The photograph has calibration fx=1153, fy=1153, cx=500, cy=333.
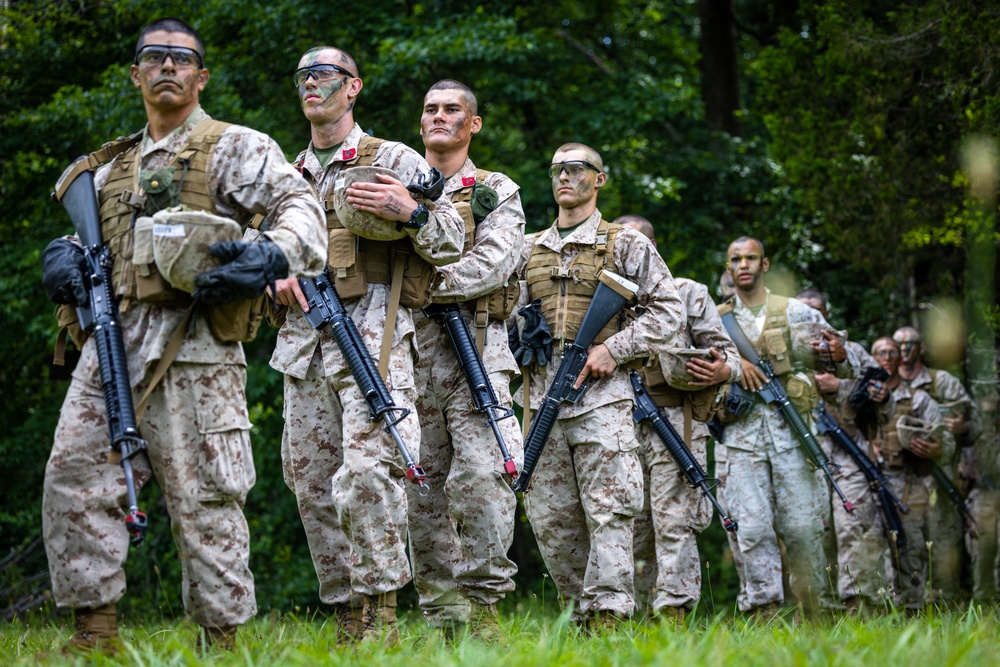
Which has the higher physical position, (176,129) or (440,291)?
(176,129)

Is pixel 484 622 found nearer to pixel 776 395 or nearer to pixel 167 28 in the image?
pixel 167 28

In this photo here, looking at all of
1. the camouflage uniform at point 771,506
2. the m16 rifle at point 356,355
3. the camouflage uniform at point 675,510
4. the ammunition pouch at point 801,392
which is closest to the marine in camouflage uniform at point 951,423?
the ammunition pouch at point 801,392

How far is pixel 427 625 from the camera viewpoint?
18.4ft

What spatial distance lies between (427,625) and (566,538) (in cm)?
114

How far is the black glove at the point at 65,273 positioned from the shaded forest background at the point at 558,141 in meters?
7.74

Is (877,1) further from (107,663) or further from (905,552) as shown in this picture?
(107,663)

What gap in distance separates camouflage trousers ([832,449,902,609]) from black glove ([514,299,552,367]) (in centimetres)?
473

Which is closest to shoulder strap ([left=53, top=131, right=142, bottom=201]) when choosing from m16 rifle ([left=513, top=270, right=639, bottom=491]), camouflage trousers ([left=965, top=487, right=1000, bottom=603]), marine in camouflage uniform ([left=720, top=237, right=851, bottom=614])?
m16 rifle ([left=513, top=270, right=639, bottom=491])

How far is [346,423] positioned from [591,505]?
1.83m

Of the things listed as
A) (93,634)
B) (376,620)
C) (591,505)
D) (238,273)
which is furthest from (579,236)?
(93,634)

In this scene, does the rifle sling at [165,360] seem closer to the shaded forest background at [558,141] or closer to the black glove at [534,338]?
the black glove at [534,338]

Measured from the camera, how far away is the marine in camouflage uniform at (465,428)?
545cm

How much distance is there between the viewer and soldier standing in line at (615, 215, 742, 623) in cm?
736

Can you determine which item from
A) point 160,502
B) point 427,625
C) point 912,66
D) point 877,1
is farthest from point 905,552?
point 160,502
